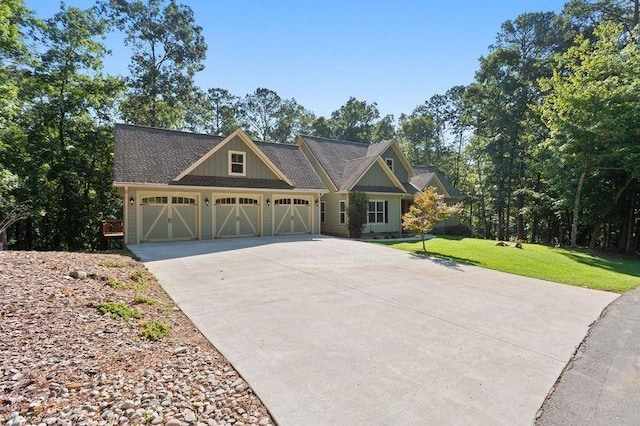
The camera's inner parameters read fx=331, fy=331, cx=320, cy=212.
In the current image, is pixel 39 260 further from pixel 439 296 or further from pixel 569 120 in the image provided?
pixel 569 120

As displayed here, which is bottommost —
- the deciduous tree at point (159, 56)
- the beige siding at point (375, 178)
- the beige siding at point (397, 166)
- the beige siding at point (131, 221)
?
the beige siding at point (131, 221)

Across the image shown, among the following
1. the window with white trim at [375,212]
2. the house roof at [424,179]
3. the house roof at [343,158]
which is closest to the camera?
the house roof at [343,158]

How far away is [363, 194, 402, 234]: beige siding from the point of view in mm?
21375

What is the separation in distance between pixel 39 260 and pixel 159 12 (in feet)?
87.0

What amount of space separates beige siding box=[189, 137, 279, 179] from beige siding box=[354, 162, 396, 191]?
19.0 ft

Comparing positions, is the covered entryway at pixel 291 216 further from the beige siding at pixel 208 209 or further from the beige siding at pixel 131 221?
the beige siding at pixel 131 221

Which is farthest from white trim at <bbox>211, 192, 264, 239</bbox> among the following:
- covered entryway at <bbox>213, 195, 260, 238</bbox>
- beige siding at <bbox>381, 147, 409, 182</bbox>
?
beige siding at <bbox>381, 147, 409, 182</bbox>

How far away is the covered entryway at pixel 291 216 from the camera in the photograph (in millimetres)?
18281

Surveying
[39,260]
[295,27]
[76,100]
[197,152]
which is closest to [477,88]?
[295,27]

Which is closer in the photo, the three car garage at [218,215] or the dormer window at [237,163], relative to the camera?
the three car garage at [218,215]

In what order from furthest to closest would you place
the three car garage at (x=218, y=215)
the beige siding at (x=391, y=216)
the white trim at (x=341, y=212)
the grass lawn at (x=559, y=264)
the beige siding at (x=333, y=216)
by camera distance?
1. the beige siding at (x=391, y=216)
2. the beige siding at (x=333, y=216)
3. the white trim at (x=341, y=212)
4. the three car garage at (x=218, y=215)
5. the grass lawn at (x=559, y=264)

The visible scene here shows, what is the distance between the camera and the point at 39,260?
7.56m

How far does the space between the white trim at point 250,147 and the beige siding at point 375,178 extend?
16.6 ft

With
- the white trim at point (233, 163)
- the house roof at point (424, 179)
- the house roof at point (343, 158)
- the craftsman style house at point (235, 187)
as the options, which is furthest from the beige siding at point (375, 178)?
the white trim at point (233, 163)
